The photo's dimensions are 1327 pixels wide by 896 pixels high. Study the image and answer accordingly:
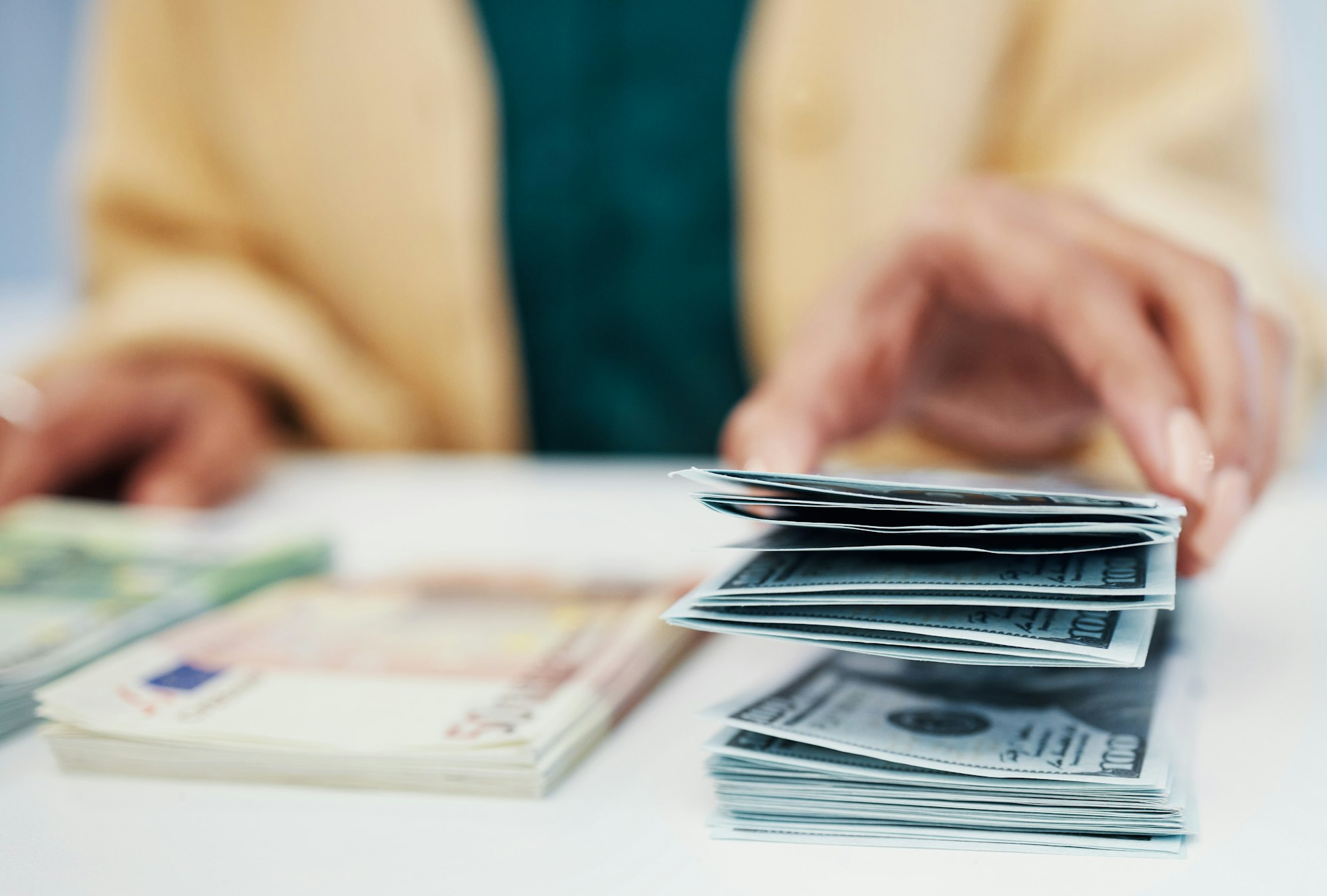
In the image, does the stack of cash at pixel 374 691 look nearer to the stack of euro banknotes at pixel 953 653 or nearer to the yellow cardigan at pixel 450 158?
the stack of euro banknotes at pixel 953 653

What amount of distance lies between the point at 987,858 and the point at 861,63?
0.93 m

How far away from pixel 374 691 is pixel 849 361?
32 cm

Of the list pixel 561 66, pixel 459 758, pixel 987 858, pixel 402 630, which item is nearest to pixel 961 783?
pixel 987 858

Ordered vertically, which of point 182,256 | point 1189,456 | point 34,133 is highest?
point 34,133

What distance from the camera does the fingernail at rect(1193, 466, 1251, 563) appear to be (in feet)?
1.50

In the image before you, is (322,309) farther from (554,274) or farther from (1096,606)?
(1096,606)

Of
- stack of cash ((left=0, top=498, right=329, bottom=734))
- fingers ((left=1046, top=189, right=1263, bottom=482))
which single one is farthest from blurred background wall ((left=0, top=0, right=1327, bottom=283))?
fingers ((left=1046, top=189, right=1263, bottom=482))

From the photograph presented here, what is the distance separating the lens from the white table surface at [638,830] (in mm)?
346

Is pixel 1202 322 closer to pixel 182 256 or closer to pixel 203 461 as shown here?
pixel 203 461

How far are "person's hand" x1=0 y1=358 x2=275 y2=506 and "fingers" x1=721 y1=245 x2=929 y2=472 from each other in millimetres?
586

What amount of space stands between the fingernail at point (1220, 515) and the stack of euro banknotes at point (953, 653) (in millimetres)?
32

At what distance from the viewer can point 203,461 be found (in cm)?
95

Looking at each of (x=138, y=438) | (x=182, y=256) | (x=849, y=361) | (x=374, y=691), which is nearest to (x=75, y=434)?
(x=138, y=438)

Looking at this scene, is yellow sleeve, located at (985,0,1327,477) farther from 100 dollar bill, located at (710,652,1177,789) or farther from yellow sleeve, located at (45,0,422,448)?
yellow sleeve, located at (45,0,422,448)
